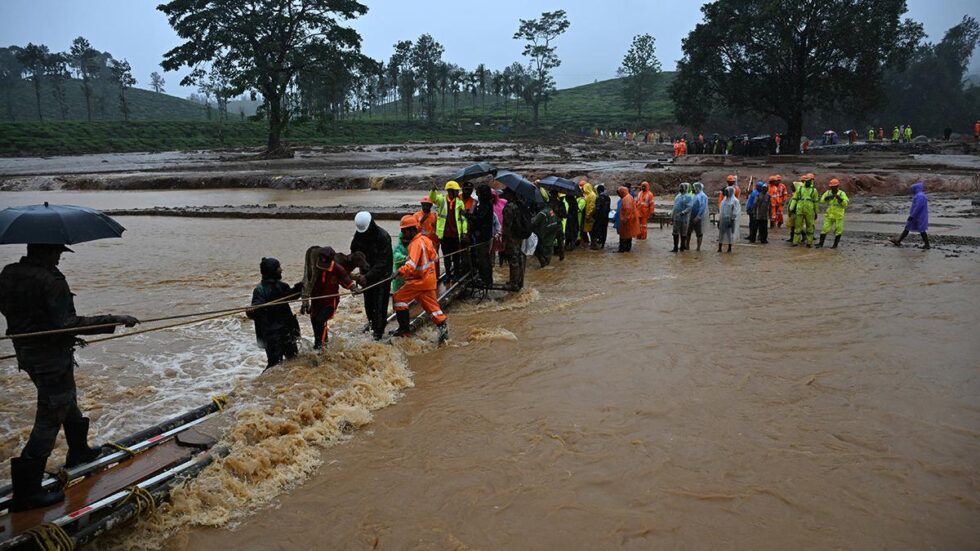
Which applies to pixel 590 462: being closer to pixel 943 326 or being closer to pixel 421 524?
pixel 421 524

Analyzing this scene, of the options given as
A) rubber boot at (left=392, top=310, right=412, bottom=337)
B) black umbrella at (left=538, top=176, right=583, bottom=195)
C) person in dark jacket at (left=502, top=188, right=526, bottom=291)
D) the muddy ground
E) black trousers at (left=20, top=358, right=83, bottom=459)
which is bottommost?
rubber boot at (left=392, top=310, right=412, bottom=337)

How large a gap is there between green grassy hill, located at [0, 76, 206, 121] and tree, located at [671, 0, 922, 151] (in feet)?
251

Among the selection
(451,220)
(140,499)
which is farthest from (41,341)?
(451,220)

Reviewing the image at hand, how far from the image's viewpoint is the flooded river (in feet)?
12.8

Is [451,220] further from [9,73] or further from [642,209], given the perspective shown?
[9,73]

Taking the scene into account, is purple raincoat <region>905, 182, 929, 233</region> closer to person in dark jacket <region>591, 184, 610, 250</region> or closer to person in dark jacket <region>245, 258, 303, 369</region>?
person in dark jacket <region>591, 184, 610, 250</region>

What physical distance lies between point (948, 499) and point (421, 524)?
140 inches

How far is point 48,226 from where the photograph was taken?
3691mm

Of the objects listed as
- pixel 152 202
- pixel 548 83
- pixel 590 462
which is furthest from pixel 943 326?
pixel 548 83

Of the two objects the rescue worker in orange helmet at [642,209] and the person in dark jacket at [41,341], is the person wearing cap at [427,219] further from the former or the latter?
the rescue worker in orange helmet at [642,209]

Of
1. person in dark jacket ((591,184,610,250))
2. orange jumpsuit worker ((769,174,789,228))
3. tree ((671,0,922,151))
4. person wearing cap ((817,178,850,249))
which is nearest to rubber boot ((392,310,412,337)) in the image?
person in dark jacket ((591,184,610,250))

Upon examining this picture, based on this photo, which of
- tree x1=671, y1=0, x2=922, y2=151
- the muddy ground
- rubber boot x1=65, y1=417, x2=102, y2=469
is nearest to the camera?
rubber boot x1=65, y1=417, x2=102, y2=469

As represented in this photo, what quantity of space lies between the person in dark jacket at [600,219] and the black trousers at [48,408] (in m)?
10.8

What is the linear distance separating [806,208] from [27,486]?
1396 centimetres
